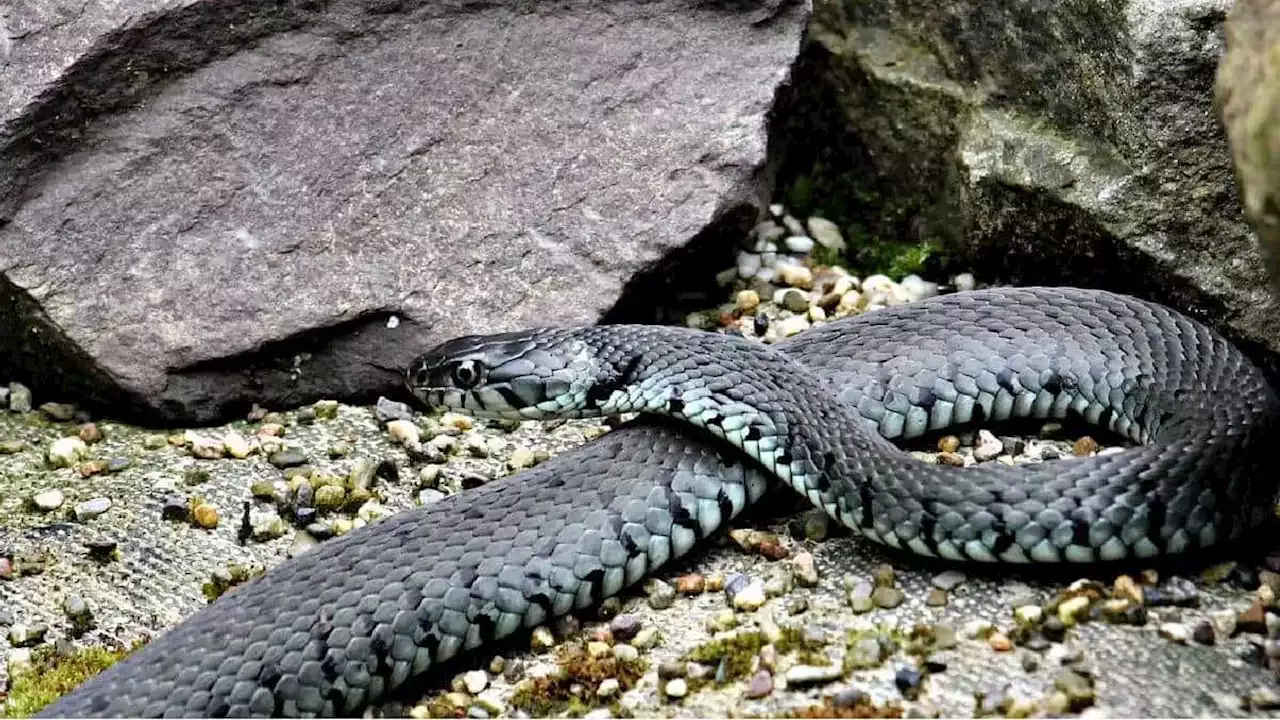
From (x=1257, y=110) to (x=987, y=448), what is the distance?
2.54 m

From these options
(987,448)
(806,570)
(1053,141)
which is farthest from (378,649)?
(1053,141)

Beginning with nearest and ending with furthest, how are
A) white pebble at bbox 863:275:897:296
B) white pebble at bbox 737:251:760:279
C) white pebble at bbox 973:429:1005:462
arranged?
white pebble at bbox 973:429:1005:462 < white pebble at bbox 863:275:897:296 < white pebble at bbox 737:251:760:279

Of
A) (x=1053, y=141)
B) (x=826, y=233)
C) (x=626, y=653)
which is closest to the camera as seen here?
(x=626, y=653)

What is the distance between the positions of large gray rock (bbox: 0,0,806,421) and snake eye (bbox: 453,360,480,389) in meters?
0.99

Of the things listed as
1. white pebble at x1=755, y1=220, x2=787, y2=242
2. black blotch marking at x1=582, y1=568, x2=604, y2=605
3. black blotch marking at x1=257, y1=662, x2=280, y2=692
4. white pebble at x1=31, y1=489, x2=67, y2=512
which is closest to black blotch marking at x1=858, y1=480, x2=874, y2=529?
black blotch marking at x1=582, y1=568, x2=604, y2=605

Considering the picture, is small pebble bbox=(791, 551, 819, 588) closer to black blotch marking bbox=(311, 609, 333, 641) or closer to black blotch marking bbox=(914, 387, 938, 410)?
black blotch marking bbox=(914, 387, 938, 410)

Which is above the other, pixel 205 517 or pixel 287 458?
pixel 287 458

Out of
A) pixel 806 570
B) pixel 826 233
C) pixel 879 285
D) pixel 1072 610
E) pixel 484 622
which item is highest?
pixel 826 233

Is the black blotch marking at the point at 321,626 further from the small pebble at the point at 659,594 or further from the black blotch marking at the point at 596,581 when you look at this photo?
the small pebble at the point at 659,594

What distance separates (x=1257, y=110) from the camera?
17.7 ft

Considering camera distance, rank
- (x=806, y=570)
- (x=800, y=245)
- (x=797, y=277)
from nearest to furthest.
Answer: (x=806, y=570) < (x=797, y=277) < (x=800, y=245)

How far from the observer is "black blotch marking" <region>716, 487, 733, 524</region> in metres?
7.08

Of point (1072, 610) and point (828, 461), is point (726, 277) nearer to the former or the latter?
point (828, 461)

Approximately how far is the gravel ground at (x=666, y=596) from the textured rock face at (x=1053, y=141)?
112 cm
